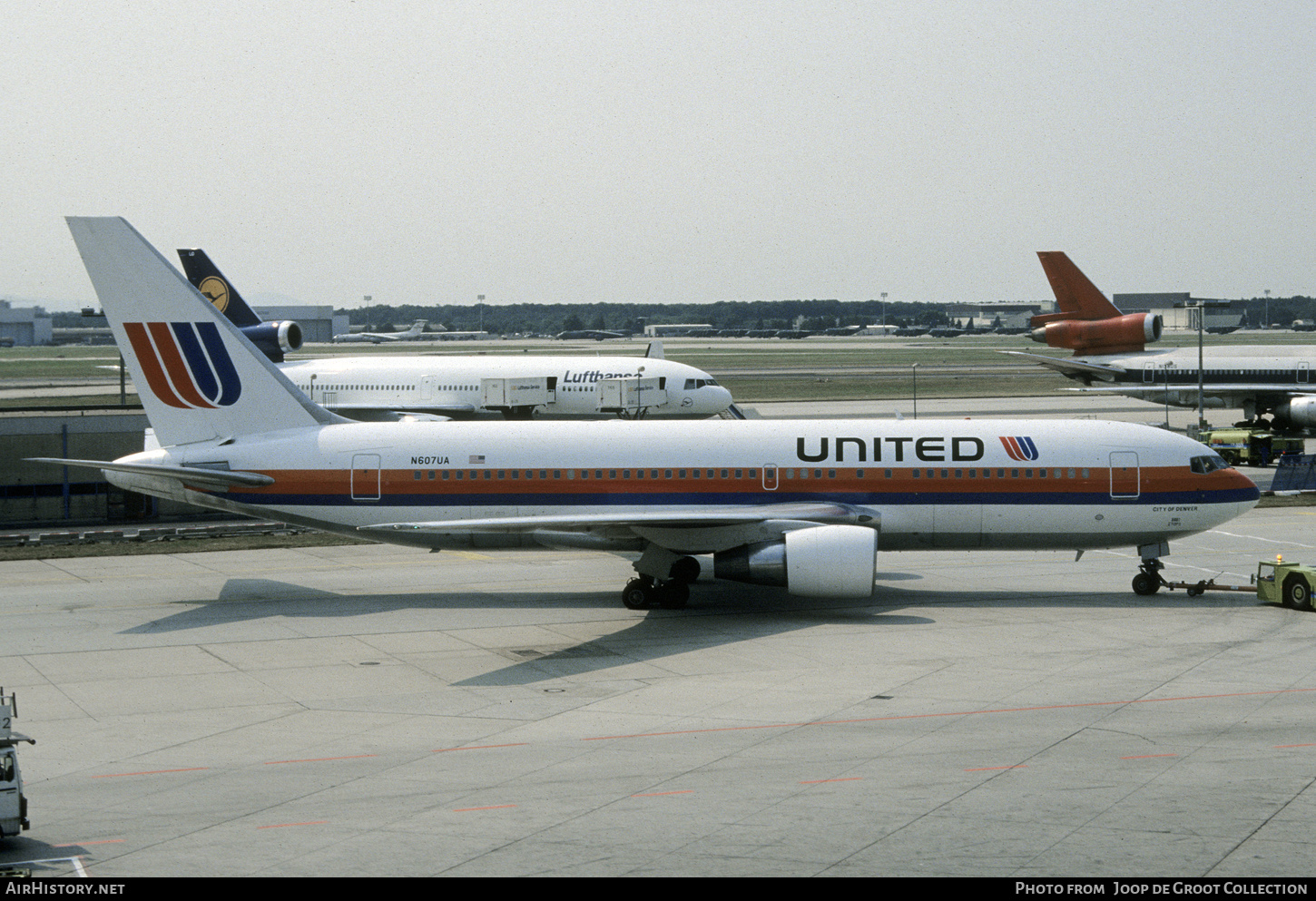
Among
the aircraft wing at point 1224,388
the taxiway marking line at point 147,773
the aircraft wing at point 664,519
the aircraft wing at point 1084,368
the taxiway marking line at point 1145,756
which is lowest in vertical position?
the taxiway marking line at point 1145,756

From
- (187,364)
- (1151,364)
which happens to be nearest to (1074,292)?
(1151,364)

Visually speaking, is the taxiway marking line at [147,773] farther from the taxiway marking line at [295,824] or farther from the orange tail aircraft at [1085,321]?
the orange tail aircraft at [1085,321]

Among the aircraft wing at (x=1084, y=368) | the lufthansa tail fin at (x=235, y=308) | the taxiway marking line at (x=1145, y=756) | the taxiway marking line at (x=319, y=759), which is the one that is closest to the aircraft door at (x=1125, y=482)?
the taxiway marking line at (x=1145, y=756)

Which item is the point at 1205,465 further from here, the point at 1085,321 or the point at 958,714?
the point at 1085,321

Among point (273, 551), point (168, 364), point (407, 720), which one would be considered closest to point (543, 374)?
point (273, 551)

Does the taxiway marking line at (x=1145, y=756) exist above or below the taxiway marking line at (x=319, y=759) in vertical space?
below

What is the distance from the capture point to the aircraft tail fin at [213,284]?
69.1 m

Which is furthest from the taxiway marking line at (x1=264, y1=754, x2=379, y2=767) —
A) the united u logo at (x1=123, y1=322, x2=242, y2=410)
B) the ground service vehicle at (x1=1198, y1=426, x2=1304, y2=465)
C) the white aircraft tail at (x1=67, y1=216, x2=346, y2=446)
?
the ground service vehicle at (x1=1198, y1=426, x2=1304, y2=465)

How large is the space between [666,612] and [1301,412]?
46.2 metres

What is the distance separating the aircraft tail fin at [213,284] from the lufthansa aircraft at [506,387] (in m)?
0.07

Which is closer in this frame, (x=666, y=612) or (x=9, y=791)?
(x=9, y=791)

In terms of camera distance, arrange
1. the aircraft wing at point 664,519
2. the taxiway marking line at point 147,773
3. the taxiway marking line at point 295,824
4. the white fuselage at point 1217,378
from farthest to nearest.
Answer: the white fuselage at point 1217,378 < the aircraft wing at point 664,519 < the taxiway marking line at point 147,773 < the taxiway marking line at point 295,824

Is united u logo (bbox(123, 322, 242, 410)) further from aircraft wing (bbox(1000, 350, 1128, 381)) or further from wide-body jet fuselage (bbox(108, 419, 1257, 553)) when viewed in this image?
aircraft wing (bbox(1000, 350, 1128, 381))

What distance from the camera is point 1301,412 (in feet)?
210
